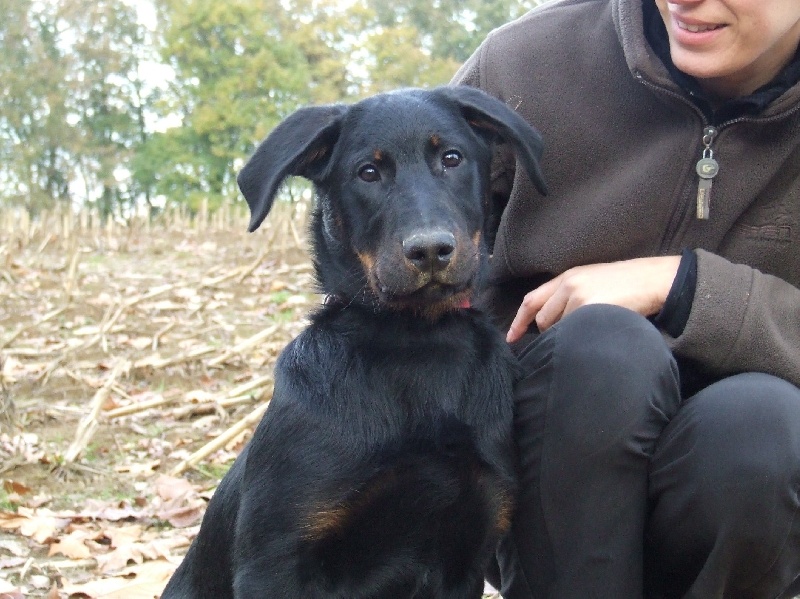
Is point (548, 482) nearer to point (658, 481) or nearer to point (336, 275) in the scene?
point (658, 481)

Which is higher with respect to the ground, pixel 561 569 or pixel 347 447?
pixel 347 447

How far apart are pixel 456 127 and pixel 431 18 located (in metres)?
36.7

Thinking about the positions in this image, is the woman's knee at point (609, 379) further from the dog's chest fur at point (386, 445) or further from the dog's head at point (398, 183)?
the dog's head at point (398, 183)

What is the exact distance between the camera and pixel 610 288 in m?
2.61

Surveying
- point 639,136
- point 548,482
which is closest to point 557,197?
point 639,136

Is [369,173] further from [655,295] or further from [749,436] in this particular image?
[749,436]

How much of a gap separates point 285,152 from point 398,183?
31 cm

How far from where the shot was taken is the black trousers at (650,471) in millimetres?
2260

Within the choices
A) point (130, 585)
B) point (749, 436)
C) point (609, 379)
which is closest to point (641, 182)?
point (609, 379)

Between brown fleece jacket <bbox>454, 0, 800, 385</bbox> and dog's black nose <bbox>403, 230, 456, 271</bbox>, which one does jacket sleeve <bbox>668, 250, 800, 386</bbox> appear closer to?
brown fleece jacket <bbox>454, 0, 800, 385</bbox>

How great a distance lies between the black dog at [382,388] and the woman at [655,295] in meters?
0.19

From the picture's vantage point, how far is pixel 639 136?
9.14ft

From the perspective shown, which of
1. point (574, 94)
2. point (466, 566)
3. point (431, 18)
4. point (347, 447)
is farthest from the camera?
point (431, 18)

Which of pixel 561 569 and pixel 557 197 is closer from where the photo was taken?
pixel 561 569
